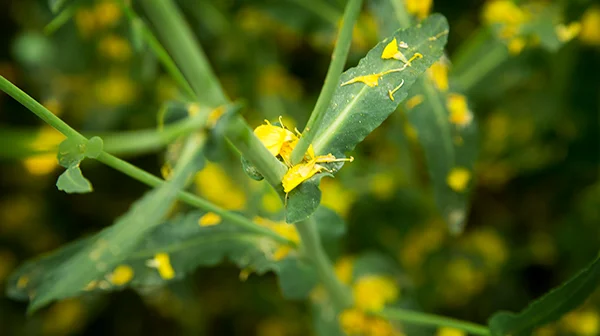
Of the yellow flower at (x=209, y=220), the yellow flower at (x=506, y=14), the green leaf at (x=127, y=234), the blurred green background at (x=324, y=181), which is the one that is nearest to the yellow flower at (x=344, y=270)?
the blurred green background at (x=324, y=181)

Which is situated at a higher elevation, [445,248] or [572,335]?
[445,248]

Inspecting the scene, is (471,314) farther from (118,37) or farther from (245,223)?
(118,37)

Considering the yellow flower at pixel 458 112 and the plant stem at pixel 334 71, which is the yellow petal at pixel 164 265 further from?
the yellow flower at pixel 458 112

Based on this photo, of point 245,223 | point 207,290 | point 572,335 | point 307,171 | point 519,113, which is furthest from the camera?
point 207,290

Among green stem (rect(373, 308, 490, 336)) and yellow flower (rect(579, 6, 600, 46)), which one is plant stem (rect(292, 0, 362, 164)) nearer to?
green stem (rect(373, 308, 490, 336))

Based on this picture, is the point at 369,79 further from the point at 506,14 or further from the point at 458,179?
the point at 506,14

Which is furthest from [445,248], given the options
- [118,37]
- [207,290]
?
[118,37]
